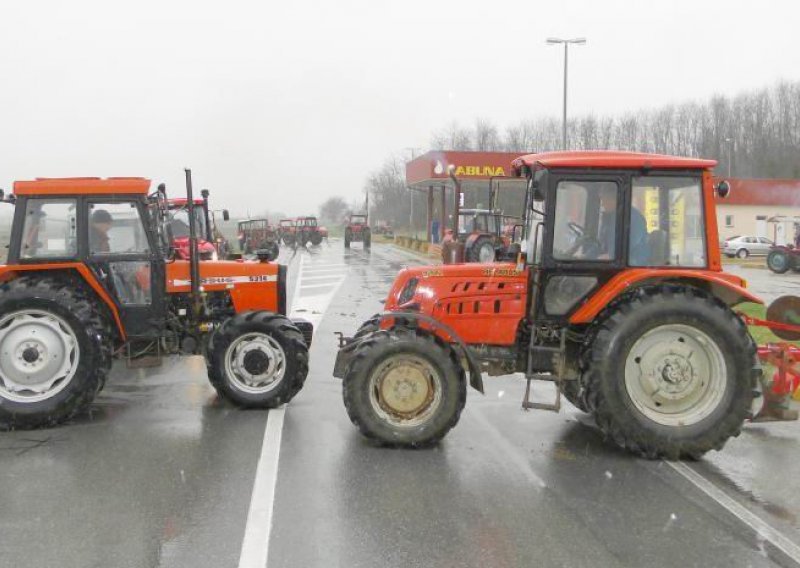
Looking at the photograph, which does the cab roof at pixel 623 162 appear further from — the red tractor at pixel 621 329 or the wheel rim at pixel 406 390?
the wheel rim at pixel 406 390

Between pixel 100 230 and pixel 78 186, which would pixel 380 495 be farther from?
pixel 78 186

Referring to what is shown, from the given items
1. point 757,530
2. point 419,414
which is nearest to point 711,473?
point 757,530

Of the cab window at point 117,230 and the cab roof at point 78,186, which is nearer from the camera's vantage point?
the cab roof at point 78,186

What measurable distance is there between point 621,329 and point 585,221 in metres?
0.91

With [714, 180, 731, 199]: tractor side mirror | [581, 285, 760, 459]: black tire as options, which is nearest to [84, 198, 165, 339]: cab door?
[581, 285, 760, 459]: black tire

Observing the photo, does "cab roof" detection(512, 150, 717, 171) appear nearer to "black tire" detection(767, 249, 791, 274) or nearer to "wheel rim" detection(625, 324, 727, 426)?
"wheel rim" detection(625, 324, 727, 426)

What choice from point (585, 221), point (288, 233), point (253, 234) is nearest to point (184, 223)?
point (585, 221)

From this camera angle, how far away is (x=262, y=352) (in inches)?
289

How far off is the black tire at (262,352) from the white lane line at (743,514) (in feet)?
11.3

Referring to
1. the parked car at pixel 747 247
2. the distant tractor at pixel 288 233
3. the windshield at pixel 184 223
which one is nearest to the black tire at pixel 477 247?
the windshield at pixel 184 223

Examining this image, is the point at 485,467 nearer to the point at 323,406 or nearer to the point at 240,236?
the point at 323,406

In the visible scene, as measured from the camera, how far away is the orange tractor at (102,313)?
6766mm

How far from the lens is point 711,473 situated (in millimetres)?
5566

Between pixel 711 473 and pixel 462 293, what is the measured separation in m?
2.32
